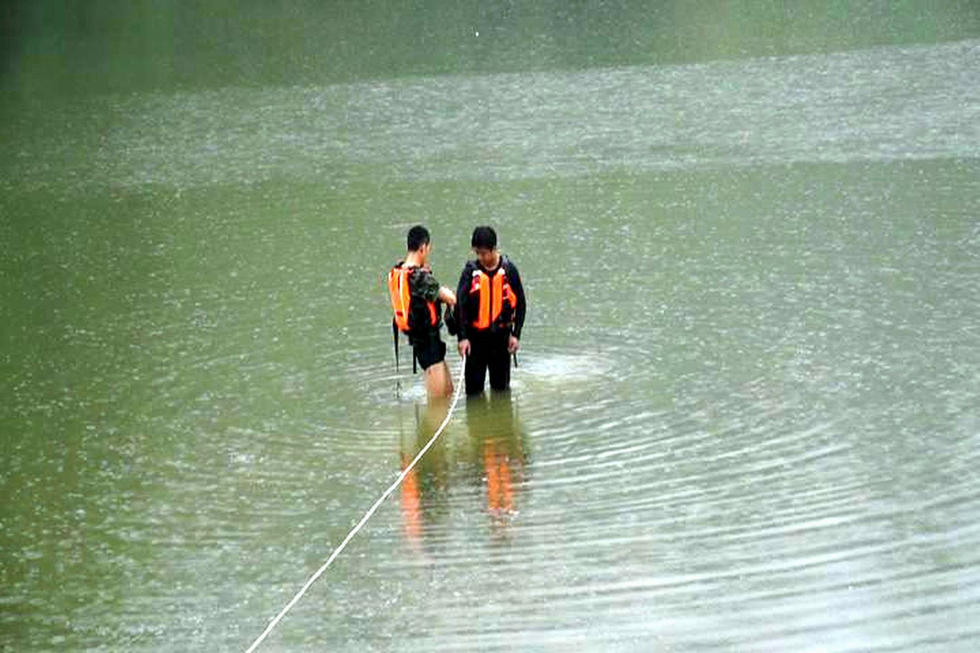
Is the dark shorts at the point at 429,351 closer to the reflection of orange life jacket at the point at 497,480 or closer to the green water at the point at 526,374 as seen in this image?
the green water at the point at 526,374

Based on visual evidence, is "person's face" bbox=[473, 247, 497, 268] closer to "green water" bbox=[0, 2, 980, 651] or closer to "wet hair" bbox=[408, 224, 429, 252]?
"wet hair" bbox=[408, 224, 429, 252]

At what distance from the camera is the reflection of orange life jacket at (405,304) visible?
39.1 feet

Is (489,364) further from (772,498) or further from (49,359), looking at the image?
(49,359)

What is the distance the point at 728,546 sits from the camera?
9.41m

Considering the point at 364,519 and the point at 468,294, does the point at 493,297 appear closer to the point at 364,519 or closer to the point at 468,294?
the point at 468,294

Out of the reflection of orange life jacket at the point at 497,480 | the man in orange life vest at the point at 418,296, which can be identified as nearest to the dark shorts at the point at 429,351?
the man in orange life vest at the point at 418,296

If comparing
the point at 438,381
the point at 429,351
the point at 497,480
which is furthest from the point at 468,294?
the point at 497,480

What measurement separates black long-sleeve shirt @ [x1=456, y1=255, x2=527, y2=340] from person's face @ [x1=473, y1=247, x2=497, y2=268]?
30 millimetres

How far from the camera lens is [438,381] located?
40.7 ft

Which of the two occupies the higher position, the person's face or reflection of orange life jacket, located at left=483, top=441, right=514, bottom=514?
the person's face

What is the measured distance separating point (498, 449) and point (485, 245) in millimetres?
1212

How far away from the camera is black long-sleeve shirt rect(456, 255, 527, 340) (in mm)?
11938

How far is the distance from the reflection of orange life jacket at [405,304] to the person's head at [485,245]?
39cm

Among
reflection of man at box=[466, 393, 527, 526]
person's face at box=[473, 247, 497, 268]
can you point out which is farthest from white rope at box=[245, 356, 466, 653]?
person's face at box=[473, 247, 497, 268]
